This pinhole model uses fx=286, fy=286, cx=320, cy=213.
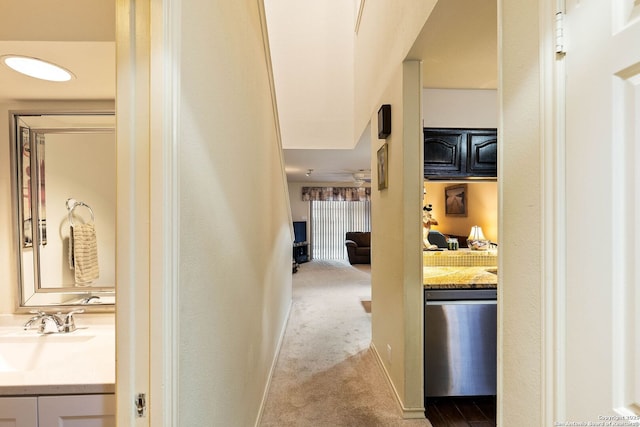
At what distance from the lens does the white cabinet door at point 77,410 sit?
91 cm

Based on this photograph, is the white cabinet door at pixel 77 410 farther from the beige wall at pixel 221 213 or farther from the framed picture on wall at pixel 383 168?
the framed picture on wall at pixel 383 168

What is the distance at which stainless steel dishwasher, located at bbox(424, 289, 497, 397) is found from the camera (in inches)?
77.0

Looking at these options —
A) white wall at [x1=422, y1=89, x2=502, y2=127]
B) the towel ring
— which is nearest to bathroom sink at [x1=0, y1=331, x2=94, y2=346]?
the towel ring

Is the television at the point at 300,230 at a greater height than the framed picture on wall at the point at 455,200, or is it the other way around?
the framed picture on wall at the point at 455,200

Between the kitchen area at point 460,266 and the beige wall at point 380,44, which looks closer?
the beige wall at point 380,44

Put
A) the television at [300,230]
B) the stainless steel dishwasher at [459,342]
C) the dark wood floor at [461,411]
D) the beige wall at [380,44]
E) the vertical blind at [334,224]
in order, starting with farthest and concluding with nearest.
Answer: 1. the vertical blind at [334,224]
2. the television at [300,230]
3. the stainless steel dishwasher at [459,342]
4. the dark wood floor at [461,411]
5. the beige wall at [380,44]

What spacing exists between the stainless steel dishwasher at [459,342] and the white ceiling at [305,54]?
1.56m

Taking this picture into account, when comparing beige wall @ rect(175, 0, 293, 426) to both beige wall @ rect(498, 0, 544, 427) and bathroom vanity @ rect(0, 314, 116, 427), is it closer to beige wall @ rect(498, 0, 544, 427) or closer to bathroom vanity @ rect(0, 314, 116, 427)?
bathroom vanity @ rect(0, 314, 116, 427)

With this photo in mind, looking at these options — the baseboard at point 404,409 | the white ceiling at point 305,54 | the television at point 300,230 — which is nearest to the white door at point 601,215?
the white ceiling at point 305,54

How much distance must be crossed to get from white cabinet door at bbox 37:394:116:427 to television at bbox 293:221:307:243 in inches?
284

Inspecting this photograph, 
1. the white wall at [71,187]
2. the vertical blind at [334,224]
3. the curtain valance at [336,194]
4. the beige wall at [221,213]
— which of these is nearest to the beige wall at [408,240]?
the beige wall at [221,213]

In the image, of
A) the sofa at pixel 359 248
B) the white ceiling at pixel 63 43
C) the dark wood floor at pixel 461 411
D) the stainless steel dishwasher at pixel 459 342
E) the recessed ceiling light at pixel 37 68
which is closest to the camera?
the white ceiling at pixel 63 43

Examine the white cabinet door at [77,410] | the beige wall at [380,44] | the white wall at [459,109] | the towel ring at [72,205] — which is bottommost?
the white cabinet door at [77,410]

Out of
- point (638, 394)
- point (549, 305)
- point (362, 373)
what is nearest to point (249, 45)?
point (549, 305)
